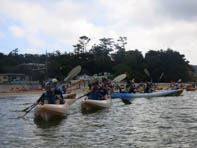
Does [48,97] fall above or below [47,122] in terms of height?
above

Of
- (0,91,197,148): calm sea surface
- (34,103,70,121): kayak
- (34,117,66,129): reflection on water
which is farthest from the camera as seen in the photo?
(34,103,70,121): kayak

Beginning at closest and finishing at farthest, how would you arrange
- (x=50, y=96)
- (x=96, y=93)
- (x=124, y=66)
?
(x=50, y=96), (x=96, y=93), (x=124, y=66)

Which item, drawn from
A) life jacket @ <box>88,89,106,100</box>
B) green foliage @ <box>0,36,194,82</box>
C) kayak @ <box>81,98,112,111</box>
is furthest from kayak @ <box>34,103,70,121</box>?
green foliage @ <box>0,36,194,82</box>

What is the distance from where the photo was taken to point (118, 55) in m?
79.2

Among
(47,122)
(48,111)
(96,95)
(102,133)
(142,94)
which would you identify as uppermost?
(96,95)

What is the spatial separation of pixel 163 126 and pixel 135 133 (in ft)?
5.72

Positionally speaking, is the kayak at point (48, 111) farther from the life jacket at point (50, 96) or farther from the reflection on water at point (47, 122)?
the life jacket at point (50, 96)

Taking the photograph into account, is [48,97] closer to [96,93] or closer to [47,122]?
[47,122]

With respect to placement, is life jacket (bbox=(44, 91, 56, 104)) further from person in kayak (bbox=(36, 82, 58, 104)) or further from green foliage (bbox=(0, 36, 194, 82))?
green foliage (bbox=(0, 36, 194, 82))

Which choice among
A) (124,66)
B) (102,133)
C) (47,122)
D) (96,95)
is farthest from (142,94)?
(124,66)

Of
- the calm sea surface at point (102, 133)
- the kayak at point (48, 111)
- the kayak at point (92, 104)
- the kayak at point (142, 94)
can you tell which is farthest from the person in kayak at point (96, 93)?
the kayak at point (142, 94)

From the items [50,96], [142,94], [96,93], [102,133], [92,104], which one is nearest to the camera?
[102,133]

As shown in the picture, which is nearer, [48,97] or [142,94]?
[48,97]

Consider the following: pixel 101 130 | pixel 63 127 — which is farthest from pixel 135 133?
pixel 63 127
